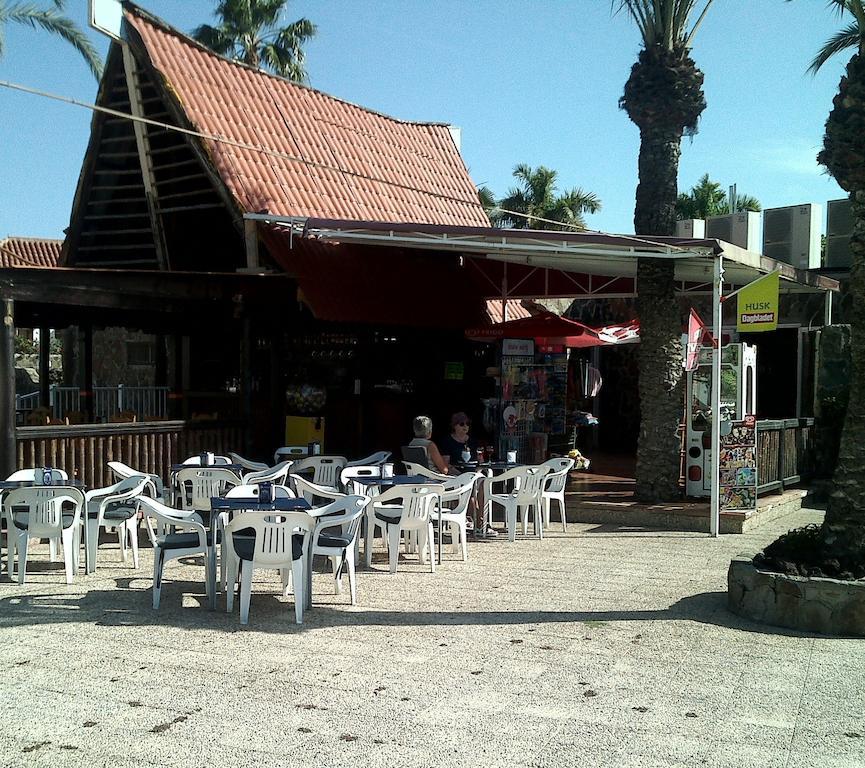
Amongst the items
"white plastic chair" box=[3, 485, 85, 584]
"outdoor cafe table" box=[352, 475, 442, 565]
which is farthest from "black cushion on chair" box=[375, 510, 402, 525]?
"white plastic chair" box=[3, 485, 85, 584]

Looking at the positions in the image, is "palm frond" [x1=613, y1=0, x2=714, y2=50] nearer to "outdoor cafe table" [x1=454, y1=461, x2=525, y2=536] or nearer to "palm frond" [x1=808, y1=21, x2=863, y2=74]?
"palm frond" [x1=808, y1=21, x2=863, y2=74]

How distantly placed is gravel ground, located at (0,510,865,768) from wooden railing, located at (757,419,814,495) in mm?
4901

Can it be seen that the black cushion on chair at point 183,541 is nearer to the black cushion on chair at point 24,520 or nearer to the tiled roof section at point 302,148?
the black cushion on chair at point 24,520

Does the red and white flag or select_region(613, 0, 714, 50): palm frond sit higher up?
select_region(613, 0, 714, 50): palm frond

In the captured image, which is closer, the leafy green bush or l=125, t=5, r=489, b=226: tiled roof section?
l=125, t=5, r=489, b=226: tiled roof section

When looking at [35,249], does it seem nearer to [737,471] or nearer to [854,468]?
[737,471]

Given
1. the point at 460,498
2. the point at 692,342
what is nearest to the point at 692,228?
the point at 692,342

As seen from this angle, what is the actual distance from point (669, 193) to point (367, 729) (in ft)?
54.6

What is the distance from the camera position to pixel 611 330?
48.5 feet

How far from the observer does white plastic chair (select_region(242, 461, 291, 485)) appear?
372 inches

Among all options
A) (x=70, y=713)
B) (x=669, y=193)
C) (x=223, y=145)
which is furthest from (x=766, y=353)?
(x=70, y=713)

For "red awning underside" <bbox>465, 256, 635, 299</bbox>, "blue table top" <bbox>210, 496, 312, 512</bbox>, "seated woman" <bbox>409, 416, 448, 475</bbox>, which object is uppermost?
"red awning underside" <bbox>465, 256, 635, 299</bbox>

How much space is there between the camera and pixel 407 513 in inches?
346

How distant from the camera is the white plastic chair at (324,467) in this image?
10984mm
